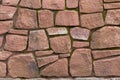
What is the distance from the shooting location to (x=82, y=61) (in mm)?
3381

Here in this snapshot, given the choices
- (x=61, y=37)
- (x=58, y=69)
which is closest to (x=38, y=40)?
(x=61, y=37)

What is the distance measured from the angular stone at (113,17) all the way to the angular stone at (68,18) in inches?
14.4

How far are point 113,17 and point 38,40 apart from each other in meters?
0.93

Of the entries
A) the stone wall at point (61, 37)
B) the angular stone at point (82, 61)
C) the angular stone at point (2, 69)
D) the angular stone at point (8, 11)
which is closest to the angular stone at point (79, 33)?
the stone wall at point (61, 37)

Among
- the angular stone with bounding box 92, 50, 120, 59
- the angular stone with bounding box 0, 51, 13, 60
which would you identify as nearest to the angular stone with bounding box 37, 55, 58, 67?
the angular stone with bounding box 0, 51, 13, 60

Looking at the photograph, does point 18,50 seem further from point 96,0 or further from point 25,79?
point 96,0

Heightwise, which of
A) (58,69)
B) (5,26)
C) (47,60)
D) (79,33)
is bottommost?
(58,69)

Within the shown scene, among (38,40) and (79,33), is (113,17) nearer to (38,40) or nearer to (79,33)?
(79,33)

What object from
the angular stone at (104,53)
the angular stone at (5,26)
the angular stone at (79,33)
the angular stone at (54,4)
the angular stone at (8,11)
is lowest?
the angular stone at (104,53)

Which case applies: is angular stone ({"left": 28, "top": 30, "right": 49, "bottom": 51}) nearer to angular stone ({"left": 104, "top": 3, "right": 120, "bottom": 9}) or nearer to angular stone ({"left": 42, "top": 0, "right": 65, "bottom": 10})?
angular stone ({"left": 42, "top": 0, "right": 65, "bottom": 10})

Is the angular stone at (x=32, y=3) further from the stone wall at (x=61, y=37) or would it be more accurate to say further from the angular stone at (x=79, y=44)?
the angular stone at (x=79, y=44)

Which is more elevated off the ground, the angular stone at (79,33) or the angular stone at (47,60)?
the angular stone at (79,33)

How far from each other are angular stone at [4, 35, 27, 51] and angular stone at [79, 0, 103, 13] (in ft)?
2.55

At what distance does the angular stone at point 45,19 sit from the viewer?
3375 mm
